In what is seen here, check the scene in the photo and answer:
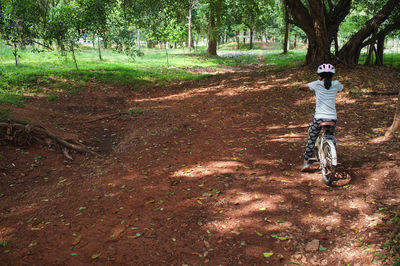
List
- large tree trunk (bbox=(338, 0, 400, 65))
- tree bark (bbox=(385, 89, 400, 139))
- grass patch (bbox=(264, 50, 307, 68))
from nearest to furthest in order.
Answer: tree bark (bbox=(385, 89, 400, 139)), large tree trunk (bbox=(338, 0, 400, 65)), grass patch (bbox=(264, 50, 307, 68))

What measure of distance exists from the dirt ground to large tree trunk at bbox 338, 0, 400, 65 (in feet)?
17.9

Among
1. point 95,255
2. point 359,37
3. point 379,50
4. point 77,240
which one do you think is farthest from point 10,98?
point 379,50

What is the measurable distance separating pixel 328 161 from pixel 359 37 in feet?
37.5

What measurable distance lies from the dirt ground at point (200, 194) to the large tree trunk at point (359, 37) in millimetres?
5451

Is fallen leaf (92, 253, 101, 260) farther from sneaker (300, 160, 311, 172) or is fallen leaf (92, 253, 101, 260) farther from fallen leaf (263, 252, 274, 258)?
sneaker (300, 160, 311, 172)

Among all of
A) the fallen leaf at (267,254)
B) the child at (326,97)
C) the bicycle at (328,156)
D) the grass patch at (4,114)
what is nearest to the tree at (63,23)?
the grass patch at (4,114)

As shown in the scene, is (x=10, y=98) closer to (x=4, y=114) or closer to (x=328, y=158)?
(x=4, y=114)

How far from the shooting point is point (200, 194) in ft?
14.8

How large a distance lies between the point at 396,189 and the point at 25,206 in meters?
5.85

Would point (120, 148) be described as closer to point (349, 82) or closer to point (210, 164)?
point (210, 164)

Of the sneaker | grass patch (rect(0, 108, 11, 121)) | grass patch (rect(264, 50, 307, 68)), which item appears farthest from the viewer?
grass patch (rect(264, 50, 307, 68))

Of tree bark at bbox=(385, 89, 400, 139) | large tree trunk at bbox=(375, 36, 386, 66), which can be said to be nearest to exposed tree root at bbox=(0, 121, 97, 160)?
tree bark at bbox=(385, 89, 400, 139)

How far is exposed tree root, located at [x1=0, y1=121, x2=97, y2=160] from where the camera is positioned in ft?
19.7

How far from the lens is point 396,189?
412 cm
